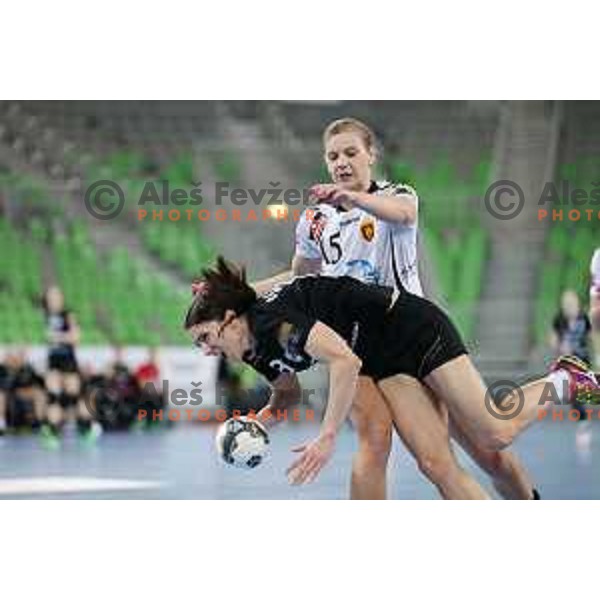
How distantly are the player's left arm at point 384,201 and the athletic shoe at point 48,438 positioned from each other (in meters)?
3.37

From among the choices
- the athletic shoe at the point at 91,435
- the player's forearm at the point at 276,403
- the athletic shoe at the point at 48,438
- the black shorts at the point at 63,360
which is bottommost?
the athletic shoe at the point at 48,438

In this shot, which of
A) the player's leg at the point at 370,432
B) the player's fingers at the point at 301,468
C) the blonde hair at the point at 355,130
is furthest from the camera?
the blonde hair at the point at 355,130

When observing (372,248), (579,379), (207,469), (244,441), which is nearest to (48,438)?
(207,469)

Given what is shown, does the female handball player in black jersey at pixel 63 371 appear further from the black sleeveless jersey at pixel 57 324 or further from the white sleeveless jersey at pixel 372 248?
the white sleeveless jersey at pixel 372 248

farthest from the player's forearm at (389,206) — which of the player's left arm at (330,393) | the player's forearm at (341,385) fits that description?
the player's forearm at (341,385)

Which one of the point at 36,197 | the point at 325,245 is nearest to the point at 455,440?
the point at 325,245

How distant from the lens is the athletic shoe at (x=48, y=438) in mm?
7811

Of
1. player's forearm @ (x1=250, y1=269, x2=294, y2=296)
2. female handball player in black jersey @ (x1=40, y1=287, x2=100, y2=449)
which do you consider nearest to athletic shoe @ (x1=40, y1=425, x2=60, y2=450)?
female handball player in black jersey @ (x1=40, y1=287, x2=100, y2=449)

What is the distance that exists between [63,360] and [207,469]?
5.75ft

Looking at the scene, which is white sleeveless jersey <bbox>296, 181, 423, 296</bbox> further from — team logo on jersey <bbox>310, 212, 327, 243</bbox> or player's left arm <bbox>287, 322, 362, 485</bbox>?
player's left arm <bbox>287, 322, 362, 485</bbox>

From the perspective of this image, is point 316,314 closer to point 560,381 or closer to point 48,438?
point 560,381

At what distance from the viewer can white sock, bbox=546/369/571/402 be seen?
5309mm

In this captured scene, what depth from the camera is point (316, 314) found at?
4688mm

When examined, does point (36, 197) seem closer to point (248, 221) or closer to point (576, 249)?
point (248, 221)
